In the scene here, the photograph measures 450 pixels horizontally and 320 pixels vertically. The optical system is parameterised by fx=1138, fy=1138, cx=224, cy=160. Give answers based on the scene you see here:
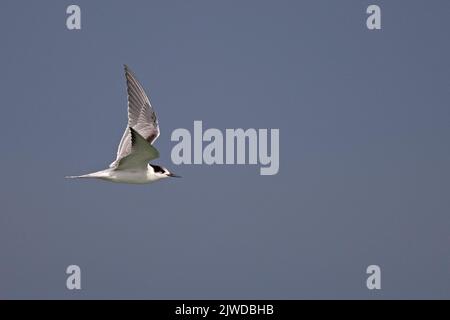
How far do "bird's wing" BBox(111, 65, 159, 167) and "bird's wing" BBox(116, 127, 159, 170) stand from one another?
116cm

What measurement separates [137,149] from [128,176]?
763mm

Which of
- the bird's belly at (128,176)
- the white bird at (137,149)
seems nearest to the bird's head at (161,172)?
the white bird at (137,149)

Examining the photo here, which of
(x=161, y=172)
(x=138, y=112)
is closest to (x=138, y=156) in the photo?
(x=161, y=172)

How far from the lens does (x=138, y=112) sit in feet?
48.0

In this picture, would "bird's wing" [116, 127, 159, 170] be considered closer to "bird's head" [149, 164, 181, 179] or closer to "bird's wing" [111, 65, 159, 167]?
"bird's head" [149, 164, 181, 179]

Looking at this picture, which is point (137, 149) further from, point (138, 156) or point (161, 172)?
point (161, 172)

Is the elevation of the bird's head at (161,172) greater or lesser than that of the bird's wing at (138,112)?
lesser

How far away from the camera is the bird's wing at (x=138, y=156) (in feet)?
40.8

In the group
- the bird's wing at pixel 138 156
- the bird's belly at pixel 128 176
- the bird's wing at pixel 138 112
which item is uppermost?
the bird's wing at pixel 138 112

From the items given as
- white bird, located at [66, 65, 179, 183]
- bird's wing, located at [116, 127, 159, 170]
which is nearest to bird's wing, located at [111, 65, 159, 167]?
white bird, located at [66, 65, 179, 183]

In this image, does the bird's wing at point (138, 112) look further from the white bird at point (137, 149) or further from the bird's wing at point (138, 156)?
the bird's wing at point (138, 156)

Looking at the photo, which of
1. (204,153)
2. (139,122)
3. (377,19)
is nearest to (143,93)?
(139,122)

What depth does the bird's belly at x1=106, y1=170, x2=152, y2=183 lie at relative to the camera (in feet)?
43.3
